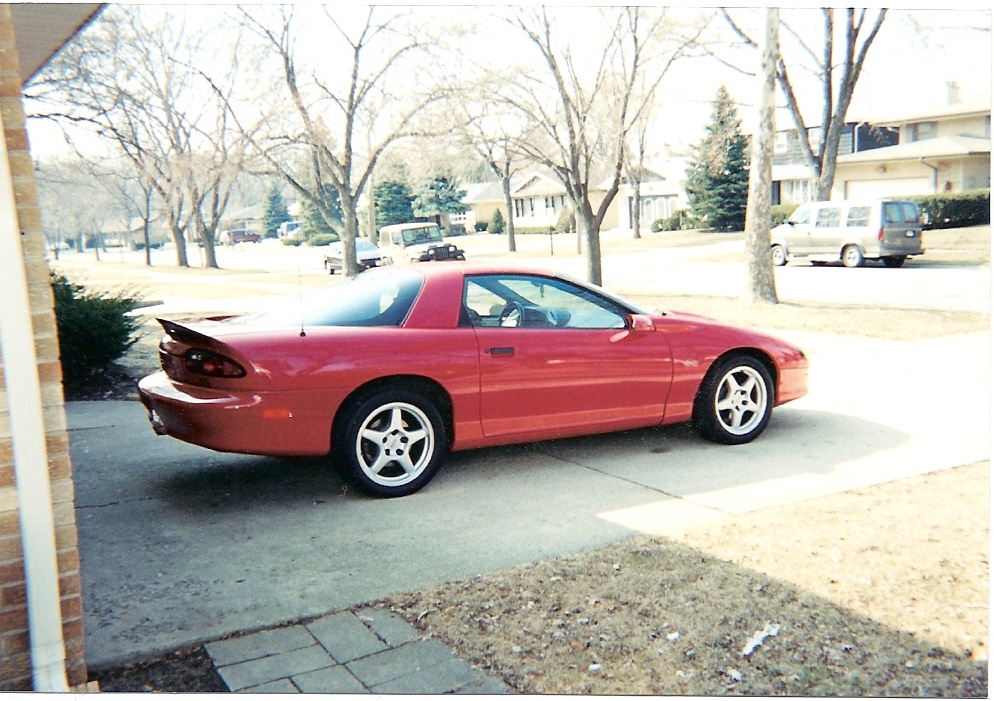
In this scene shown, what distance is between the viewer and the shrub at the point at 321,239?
15670mm

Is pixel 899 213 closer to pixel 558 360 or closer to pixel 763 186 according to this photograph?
pixel 763 186

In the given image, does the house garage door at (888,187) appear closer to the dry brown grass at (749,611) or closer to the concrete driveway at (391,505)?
the concrete driveway at (391,505)

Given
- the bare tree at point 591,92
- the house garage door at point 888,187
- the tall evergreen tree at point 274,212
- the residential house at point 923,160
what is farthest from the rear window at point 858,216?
the tall evergreen tree at point 274,212

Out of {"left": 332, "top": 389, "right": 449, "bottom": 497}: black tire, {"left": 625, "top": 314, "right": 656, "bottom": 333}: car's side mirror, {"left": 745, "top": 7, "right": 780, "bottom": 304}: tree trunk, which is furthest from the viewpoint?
{"left": 745, "top": 7, "right": 780, "bottom": 304}: tree trunk

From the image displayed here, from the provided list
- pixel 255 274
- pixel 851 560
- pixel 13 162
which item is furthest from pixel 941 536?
pixel 255 274

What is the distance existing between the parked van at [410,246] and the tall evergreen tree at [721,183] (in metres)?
18.4

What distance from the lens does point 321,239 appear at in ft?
57.2

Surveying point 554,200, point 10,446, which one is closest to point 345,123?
point 10,446

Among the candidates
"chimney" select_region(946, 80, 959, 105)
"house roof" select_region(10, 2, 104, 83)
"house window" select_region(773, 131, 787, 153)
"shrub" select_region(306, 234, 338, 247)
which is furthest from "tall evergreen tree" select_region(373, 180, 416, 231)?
"house window" select_region(773, 131, 787, 153)

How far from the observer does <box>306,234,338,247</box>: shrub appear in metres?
15.7

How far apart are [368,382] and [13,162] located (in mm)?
2355

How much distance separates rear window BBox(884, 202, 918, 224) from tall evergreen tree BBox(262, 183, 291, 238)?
534 inches

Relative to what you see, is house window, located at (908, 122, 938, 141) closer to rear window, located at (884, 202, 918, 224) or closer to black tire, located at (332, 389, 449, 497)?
rear window, located at (884, 202, 918, 224)

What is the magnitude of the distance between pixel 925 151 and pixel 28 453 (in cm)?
2497
